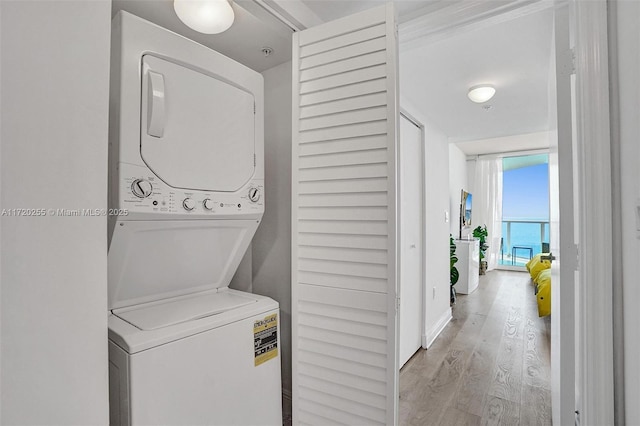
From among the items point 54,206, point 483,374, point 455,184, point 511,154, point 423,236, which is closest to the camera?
point 54,206

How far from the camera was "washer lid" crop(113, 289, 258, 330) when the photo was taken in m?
1.16

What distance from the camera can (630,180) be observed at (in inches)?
29.7

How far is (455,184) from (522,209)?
2.41 metres

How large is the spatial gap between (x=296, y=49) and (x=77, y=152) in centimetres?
106

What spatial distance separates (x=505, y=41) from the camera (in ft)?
6.14

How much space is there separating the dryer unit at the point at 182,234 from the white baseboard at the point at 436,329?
1917 mm

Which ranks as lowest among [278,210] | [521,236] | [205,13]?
[521,236]

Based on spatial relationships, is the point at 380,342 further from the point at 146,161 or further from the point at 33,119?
the point at 33,119

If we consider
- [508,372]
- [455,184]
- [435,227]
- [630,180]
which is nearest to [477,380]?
[508,372]

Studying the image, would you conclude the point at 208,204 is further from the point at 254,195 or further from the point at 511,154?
the point at 511,154

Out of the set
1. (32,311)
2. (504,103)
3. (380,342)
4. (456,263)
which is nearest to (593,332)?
(380,342)

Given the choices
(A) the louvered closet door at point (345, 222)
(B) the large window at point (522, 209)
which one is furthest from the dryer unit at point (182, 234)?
(B) the large window at point (522, 209)

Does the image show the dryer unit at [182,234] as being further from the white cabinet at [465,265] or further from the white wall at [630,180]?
the white cabinet at [465,265]

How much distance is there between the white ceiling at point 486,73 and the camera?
1814 mm
